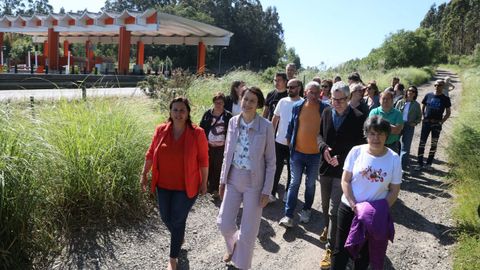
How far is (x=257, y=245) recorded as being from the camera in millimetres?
4562

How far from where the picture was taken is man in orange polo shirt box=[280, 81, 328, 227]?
471 centimetres

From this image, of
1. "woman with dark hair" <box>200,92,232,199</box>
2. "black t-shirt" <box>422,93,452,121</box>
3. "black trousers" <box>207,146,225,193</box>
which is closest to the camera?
"woman with dark hair" <box>200,92,232,199</box>

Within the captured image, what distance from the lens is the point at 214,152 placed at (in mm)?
5980

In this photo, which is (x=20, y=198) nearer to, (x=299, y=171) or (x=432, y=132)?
(x=299, y=171)

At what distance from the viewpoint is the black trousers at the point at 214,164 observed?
235 inches

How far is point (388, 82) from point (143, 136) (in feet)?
69.2

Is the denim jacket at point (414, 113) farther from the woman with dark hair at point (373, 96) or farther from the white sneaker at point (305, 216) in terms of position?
the white sneaker at point (305, 216)

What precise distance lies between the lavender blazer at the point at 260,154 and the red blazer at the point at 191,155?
9.7 inches

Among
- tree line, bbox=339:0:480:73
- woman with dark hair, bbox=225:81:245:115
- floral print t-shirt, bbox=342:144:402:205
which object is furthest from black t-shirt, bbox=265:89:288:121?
tree line, bbox=339:0:480:73

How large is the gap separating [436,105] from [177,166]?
6.22 metres

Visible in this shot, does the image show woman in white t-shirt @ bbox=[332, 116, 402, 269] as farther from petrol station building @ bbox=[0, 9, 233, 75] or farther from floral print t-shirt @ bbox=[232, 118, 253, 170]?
petrol station building @ bbox=[0, 9, 233, 75]

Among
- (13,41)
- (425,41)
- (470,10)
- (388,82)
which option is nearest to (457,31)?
(470,10)

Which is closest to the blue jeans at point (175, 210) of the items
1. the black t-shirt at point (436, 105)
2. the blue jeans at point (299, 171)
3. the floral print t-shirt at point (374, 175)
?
the floral print t-shirt at point (374, 175)

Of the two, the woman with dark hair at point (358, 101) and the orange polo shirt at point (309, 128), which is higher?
the woman with dark hair at point (358, 101)
